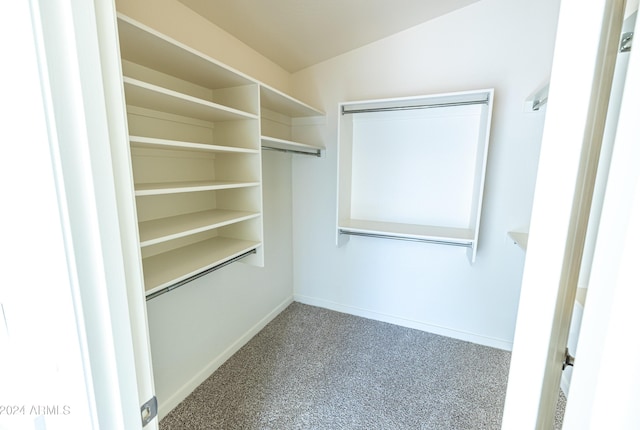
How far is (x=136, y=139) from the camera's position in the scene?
3.33 ft

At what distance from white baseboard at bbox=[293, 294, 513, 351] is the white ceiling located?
237 cm

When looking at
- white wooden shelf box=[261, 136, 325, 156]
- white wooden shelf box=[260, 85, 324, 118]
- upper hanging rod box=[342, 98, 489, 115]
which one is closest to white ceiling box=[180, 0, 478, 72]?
white wooden shelf box=[260, 85, 324, 118]

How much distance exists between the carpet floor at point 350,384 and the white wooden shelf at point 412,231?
0.92 meters

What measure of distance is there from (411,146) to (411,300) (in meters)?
1.40

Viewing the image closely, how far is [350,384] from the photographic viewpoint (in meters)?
1.94

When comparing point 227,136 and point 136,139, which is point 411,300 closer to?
point 227,136

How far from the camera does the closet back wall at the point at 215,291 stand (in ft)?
5.22

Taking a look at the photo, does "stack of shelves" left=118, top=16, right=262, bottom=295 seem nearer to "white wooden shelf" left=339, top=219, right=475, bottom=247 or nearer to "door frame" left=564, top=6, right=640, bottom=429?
"white wooden shelf" left=339, top=219, right=475, bottom=247

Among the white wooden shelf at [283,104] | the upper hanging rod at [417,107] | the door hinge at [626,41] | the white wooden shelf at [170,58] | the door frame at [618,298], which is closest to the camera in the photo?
the door frame at [618,298]

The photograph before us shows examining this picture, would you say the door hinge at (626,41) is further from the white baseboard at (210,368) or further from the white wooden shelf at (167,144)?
the white baseboard at (210,368)

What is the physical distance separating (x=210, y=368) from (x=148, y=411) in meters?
1.59

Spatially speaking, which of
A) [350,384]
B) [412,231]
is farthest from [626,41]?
[350,384]

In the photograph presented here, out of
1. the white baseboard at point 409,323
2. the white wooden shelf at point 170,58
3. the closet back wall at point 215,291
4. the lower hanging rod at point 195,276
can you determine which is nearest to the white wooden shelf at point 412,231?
the closet back wall at point 215,291

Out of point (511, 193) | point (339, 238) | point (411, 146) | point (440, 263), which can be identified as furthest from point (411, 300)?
point (411, 146)
